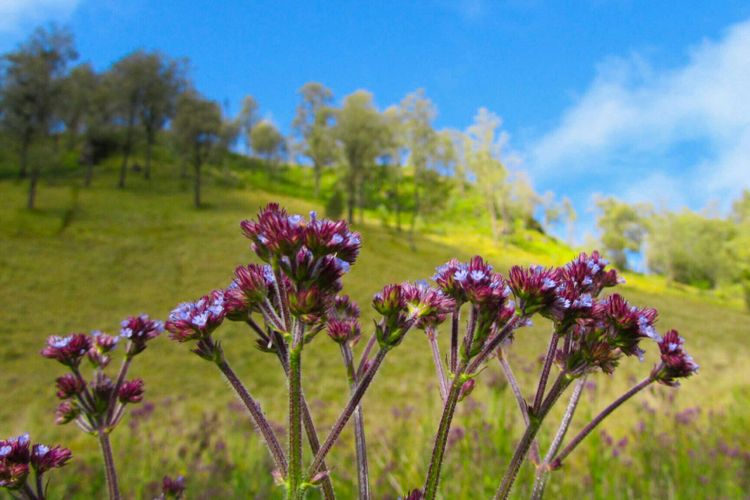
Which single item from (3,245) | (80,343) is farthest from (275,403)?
(3,245)

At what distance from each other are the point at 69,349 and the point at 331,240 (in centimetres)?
167

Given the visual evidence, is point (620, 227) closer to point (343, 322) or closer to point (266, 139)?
point (266, 139)

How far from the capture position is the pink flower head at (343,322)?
6.15 ft

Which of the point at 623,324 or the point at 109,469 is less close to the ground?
the point at 623,324

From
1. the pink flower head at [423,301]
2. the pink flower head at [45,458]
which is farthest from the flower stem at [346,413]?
the pink flower head at [45,458]

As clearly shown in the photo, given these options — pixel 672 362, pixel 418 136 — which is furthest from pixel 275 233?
pixel 418 136

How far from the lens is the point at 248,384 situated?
16344 mm

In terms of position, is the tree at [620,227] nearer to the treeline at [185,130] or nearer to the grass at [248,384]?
the treeline at [185,130]

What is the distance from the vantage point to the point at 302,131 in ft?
293

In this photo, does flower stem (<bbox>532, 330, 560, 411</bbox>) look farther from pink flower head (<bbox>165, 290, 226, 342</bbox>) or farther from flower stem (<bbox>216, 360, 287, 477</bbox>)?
pink flower head (<bbox>165, 290, 226, 342</bbox>)

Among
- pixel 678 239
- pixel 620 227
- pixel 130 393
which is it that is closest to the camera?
pixel 130 393

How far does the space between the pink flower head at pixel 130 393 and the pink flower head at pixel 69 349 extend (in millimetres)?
246

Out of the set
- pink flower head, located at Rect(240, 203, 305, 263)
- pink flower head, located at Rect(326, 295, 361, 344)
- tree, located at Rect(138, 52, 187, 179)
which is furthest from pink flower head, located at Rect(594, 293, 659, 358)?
tree, located at Rect(138, 52, 187, 179)

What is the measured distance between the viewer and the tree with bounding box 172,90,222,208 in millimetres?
53969
